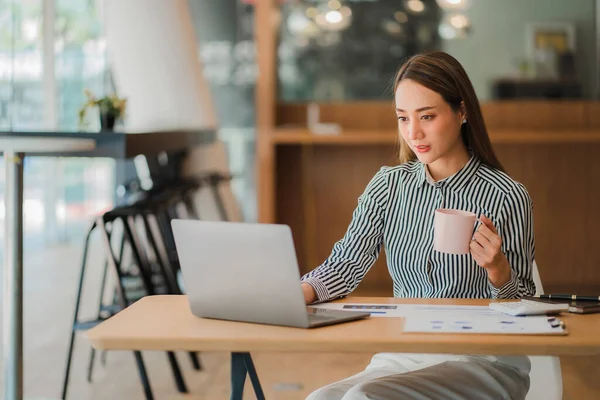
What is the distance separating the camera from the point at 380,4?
616 centimetres

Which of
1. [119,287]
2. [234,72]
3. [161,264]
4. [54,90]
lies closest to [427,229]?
[119,287]

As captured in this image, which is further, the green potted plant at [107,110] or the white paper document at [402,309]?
the green potted plant at [107,110]

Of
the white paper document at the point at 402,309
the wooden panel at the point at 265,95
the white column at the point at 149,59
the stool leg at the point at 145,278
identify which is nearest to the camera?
the white paper document at the point at 402,309

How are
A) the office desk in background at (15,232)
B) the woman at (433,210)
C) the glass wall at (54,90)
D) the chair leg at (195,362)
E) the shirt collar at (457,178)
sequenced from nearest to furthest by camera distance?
the woman at (433,210)
the shirt collar at (457,178)
the office desk in background at (15,232)
the chair leg at (195,362)
the glass wall at (54,90)

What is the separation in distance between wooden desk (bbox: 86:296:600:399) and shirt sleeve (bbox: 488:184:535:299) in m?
0.33

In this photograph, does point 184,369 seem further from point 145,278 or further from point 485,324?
point 485,324

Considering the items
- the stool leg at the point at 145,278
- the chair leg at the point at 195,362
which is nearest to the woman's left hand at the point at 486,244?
the stool leg at the point at 145,278

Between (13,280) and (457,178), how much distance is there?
1.57 meters

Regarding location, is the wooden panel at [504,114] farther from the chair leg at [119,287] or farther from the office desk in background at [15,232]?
the office desk in background at [15,232]

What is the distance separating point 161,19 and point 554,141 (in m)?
2.74

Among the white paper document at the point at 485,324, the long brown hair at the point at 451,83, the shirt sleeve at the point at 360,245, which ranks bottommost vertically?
the white paper document at the point at 485,324

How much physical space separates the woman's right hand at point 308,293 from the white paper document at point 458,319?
0.04 meters

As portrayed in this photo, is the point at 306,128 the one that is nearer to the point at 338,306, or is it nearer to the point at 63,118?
the point at 63,118

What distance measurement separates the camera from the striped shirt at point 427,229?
2.04 m
